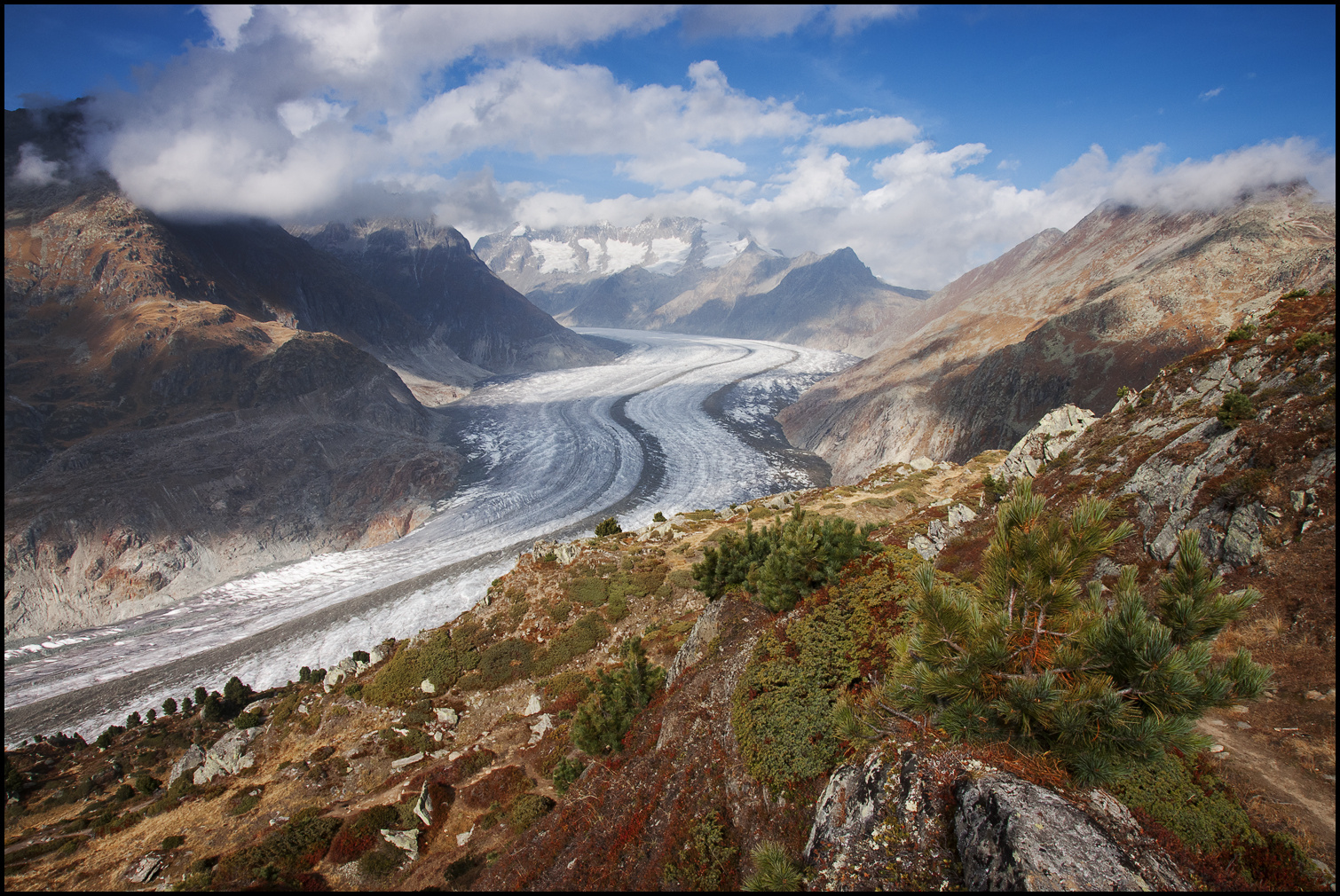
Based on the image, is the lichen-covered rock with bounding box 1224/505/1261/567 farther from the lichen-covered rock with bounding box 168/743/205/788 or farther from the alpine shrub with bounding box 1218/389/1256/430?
the lichen-covered rock with bounding box 168/743/205/788

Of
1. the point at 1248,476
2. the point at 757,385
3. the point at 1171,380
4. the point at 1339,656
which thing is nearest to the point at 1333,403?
the point at 1248,476

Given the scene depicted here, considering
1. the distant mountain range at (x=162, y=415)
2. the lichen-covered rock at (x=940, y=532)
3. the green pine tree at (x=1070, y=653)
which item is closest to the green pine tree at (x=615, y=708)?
the green pine tree at (x=1070, y=653)

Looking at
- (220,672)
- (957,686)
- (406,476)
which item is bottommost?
(220,672)

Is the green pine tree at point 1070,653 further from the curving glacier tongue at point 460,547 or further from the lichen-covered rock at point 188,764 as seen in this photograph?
the curving glacier tongue at point 460,547

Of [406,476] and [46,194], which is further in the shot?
[46,194]

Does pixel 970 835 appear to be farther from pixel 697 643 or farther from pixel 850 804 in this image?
pixel 697 643

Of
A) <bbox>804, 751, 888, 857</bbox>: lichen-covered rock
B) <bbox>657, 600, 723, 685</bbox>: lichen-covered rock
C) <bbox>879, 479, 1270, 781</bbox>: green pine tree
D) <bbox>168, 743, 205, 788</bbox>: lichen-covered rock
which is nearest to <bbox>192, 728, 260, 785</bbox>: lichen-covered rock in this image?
<bbox>168, 743, 205, 788</bbox>: lichen-covered rock

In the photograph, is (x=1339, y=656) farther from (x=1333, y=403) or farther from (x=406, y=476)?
(x=406, y=476)

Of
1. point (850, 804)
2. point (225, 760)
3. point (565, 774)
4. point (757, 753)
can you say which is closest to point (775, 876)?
point (850, 804)
